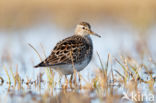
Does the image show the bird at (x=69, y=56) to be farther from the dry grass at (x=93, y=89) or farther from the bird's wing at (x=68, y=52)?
the dry grass at (x=93, y=89)

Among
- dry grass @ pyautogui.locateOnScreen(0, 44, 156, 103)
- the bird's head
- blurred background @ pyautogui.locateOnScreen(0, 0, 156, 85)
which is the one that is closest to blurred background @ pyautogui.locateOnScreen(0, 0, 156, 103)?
blurred background @ pyautogui.locateOnScreen(0, 0, 156, 85)

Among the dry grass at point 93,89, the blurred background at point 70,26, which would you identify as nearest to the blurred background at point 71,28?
the blurred background at point 70,26

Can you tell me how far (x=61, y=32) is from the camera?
17.6 metres

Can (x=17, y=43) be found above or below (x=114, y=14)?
below

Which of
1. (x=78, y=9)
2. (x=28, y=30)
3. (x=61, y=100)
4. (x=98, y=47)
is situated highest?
(x=78, y=9)

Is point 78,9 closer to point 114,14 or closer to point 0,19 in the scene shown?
point 114,14

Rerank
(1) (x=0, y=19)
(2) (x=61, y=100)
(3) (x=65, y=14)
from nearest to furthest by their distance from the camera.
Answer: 1. (2) (x=61, y=100)
2. (1) (x=0, y=19)
3. (3) (x=65, y=14)

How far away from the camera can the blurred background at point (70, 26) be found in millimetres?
13586

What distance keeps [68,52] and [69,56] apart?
0.14 m

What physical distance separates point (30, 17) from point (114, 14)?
169 inches

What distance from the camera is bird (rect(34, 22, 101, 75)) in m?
9.23

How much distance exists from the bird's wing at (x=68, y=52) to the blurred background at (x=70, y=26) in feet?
4.92

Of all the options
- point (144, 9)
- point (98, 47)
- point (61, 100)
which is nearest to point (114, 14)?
point (144, 9)

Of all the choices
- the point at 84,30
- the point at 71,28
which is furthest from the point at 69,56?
the point at 71,28
